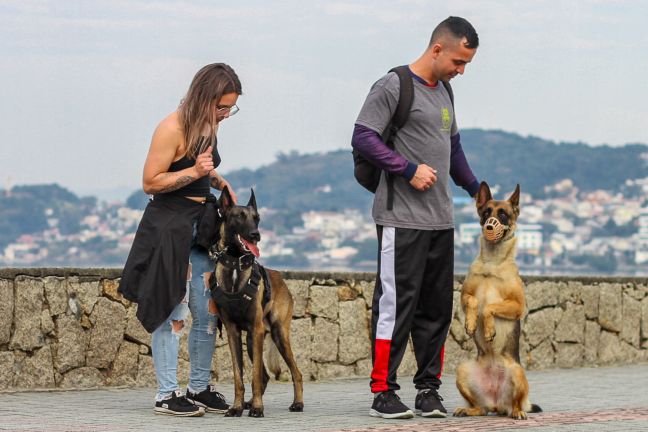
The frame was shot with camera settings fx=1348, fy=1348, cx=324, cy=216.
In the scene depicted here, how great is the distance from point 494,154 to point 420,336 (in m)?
182

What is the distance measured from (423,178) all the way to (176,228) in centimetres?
138

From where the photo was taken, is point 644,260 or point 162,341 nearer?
point 162,341

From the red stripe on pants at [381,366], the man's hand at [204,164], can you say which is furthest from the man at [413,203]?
the man's hand at [204,164]

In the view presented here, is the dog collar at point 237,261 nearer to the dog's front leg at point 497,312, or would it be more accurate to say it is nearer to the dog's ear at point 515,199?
the dog's front leg at point 497,312

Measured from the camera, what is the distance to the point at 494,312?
24.8 ft

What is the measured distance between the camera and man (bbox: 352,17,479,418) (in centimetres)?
738

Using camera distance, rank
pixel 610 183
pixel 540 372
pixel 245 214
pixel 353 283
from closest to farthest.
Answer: pixel 245 214 → pixel 353 283 → pixel 540 372 → pixel 610 183

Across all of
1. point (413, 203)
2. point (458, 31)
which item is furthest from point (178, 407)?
point (458, 31)

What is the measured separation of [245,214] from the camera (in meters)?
7.29

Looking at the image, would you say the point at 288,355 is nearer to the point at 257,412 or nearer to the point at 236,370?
the point at 236,370

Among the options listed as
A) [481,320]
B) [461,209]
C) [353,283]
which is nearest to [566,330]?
[353,283]

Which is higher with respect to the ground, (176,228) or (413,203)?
(413,203)

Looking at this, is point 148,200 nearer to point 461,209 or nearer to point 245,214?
point 245,214

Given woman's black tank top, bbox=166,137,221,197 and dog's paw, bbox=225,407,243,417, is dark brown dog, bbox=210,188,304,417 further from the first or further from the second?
woman's black tank top, bbox=166,137,221,197
